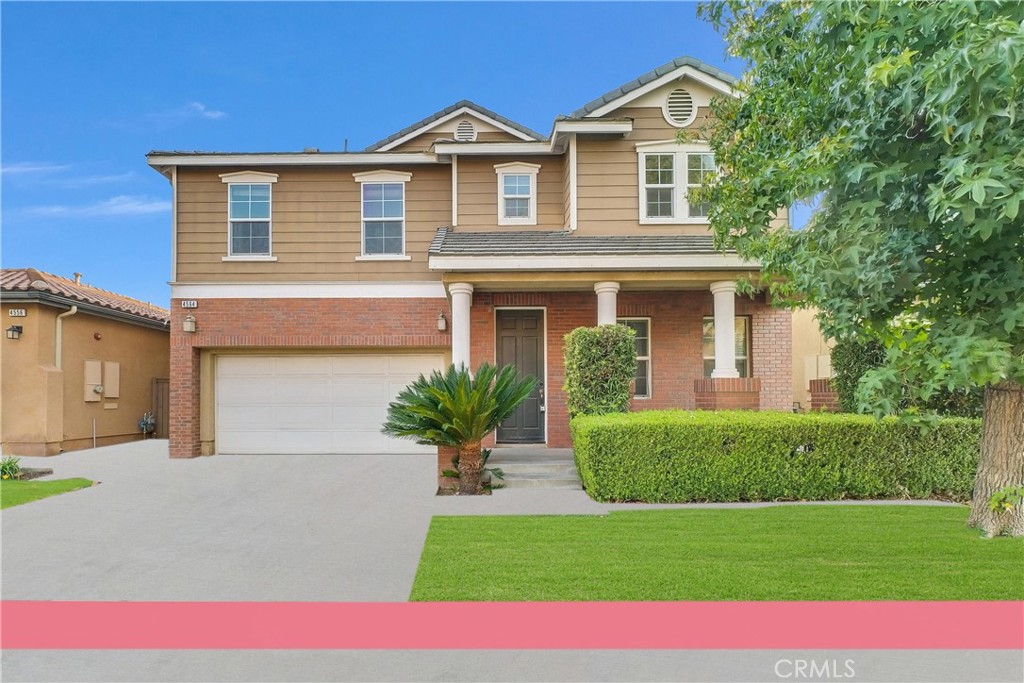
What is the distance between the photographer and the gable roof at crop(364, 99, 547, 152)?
1611 cm

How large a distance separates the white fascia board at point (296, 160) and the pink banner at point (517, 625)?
10456mm

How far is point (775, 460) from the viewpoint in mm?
8578

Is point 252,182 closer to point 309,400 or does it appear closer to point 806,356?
point 309,400

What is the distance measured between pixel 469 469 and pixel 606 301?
4.07m

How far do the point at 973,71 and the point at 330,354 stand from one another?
12.0 meters

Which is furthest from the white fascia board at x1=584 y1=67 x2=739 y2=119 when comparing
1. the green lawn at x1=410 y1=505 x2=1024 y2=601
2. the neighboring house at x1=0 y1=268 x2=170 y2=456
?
the neighboring house at x1=0 y1=268 x2=170 y2=456

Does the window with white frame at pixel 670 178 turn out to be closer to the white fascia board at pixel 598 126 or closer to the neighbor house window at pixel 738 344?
the white fascia board at pixel 598 126

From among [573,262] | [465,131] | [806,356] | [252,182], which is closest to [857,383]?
[573,262]

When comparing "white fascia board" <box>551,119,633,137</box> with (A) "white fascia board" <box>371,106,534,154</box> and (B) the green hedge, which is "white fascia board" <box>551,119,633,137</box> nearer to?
(A) "white fascia board" <box>371,106,534,154</box>

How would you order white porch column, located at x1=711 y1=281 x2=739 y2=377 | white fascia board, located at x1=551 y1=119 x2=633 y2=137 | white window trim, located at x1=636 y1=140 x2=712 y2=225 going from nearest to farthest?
white porch column, located at x1=711 y1=281 x2=739 y2=377
white fascia board, located at x1=551 y1=119 x2=633 y2=137
white window trim, located at x1=636 y1=140 x2=712 y2=225

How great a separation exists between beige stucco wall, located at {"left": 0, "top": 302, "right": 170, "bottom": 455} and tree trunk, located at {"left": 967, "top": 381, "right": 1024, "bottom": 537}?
54.7ft

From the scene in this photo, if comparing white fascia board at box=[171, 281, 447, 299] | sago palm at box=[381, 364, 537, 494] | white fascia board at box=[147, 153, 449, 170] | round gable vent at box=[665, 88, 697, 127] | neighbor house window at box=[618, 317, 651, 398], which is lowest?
sago palm at box=[381, 364, 537, 494]

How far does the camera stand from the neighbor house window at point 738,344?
42.5ft

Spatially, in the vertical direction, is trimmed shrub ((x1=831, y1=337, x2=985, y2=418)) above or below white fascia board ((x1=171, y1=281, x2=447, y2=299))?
below
